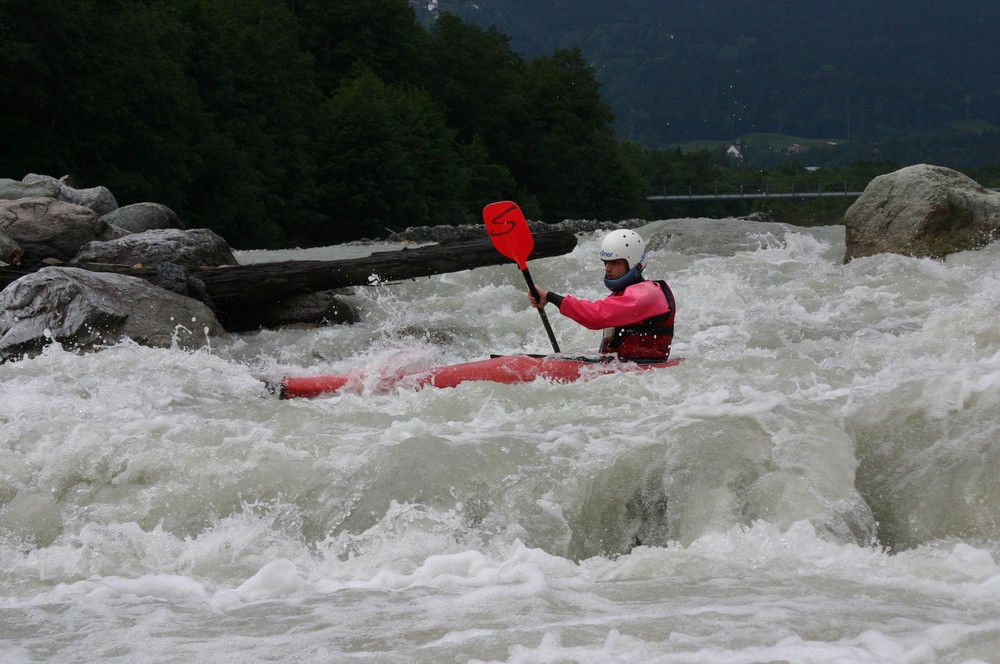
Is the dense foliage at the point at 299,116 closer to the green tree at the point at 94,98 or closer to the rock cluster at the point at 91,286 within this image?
the green tree at the point at 94,98

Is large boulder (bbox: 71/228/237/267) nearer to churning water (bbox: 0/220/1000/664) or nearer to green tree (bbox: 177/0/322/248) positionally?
churning water (bbox: 0/220/1000/664)

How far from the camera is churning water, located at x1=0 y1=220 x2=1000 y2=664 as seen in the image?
10.5 feet

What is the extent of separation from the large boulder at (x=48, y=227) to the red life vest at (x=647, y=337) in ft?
19.7

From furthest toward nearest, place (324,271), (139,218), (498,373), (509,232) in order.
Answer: (139,218) < (324,271) < (509,232) < (498,373)

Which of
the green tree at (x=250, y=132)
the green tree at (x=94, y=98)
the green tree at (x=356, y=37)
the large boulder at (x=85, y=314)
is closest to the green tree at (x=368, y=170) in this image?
the green tree at (x=250, y=132)

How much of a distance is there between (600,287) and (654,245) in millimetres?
2579

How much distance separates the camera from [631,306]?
6.32m

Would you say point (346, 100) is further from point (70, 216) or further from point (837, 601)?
point (837, 601)

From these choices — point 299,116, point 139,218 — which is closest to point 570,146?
point 299,116

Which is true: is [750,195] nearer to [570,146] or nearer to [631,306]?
[570,146]

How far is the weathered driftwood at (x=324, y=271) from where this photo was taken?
30.8 feet

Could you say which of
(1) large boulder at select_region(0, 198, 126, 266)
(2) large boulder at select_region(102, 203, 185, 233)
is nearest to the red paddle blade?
(1) large boulder at select_region(0, 198, 126, 266)

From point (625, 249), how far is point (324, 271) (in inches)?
159

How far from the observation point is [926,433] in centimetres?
485
